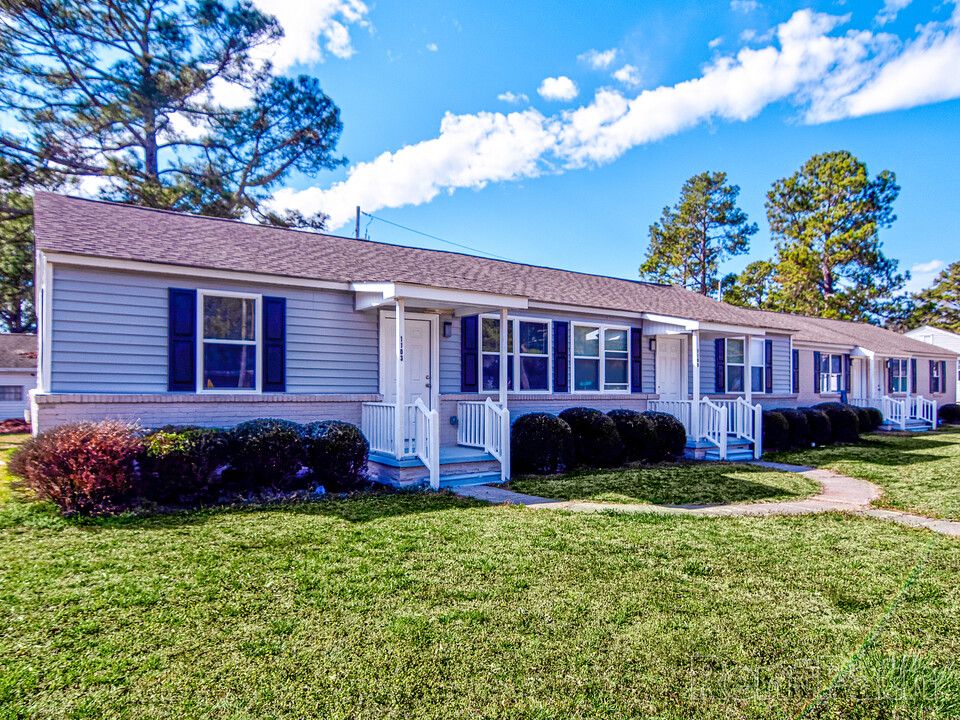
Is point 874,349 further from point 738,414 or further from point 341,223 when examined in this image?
point 341,223

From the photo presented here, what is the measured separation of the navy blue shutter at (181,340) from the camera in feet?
27.4

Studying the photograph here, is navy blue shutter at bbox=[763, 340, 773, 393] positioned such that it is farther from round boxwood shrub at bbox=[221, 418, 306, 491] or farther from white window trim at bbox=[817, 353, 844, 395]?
round boxwood shrub at bbox=[221, 418, 306, 491]

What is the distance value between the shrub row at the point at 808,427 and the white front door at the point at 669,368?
222 centimetres

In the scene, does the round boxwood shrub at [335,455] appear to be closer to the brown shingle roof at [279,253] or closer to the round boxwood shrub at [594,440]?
the brown shingle roof at [279,253]

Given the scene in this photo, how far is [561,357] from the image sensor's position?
1266cm

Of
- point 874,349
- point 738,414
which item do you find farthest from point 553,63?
point 874,349

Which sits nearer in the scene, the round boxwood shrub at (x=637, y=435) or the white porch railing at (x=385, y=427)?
the white porch railing at (x=385, y=427)

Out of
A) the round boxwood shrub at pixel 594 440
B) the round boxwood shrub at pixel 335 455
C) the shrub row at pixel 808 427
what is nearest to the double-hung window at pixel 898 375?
the shrub row at pixel 808 427

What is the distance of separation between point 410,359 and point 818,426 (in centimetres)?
1223

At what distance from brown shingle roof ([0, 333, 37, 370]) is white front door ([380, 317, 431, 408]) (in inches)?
867

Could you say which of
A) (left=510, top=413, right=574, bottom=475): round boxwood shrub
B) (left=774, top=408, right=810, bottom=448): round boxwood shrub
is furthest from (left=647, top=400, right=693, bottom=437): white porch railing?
(left=510, top=413, right=574, bottom=475): round boxwood shrub

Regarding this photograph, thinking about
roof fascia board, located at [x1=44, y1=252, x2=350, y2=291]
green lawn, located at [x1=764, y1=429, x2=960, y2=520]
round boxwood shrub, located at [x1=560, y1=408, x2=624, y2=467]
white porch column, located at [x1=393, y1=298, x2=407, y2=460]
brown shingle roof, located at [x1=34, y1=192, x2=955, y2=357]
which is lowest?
green lawn, located at [x1=764, y1=429, x2=960, y2=520]

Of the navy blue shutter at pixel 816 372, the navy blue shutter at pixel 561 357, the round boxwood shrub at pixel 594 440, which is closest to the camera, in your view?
the round boxwood shrub at pixel 594 440

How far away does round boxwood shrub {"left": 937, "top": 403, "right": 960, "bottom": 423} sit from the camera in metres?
26.8
